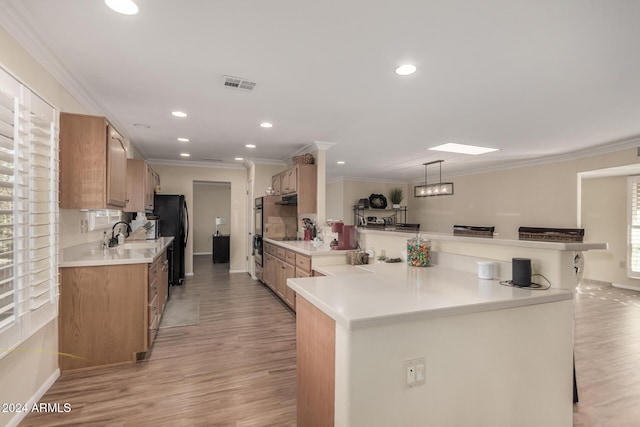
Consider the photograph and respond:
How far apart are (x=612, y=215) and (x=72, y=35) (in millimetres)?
8589

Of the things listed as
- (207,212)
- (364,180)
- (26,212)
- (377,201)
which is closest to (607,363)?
(26,212)

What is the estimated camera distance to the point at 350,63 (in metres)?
2.31

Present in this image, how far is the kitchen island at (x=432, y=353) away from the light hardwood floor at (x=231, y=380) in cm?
65

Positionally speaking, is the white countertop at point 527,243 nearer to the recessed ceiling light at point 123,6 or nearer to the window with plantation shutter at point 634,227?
the recessed ceiling light at point 123,6

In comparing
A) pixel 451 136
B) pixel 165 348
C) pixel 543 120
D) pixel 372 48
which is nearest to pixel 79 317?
pixel 165 348

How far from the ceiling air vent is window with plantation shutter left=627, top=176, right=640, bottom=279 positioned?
23.1 ft

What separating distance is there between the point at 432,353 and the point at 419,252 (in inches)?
43.5

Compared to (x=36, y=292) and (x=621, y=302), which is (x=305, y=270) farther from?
(x=621, y=302)

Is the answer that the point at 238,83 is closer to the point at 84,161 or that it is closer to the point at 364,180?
the point at 84,161

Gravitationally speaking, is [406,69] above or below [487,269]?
above

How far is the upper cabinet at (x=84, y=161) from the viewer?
2.45 metres

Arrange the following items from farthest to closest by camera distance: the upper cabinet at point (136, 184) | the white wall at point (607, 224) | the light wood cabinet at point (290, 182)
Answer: the white wall at point (607, 224), the light wood cabinet at point (290, 182), the upper cabinet at point (136, 184)

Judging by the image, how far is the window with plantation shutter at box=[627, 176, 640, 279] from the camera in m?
5.70

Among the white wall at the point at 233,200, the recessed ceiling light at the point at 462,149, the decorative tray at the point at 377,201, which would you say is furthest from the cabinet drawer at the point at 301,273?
the decorative tray at the point at 377,201
